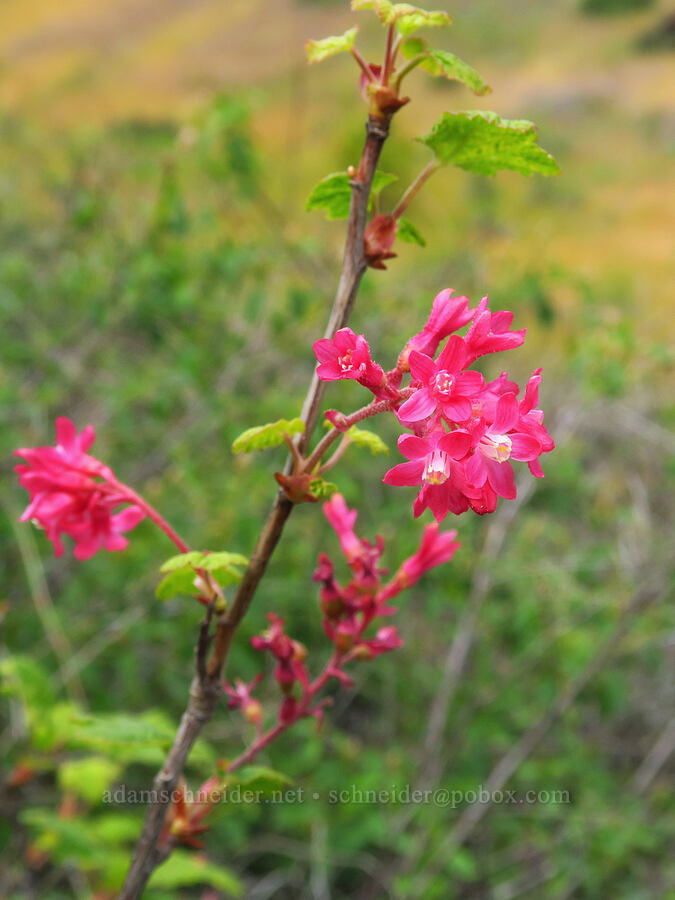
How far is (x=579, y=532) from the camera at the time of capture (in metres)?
2.85

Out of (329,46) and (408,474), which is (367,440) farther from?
(329,46)

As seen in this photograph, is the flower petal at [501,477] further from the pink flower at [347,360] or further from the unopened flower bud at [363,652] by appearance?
the unopened flower bud at [363,652]

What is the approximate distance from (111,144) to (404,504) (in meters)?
2.11

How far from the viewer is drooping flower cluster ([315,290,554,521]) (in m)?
0.50

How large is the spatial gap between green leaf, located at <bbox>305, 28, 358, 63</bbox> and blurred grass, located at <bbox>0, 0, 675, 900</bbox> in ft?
4.02

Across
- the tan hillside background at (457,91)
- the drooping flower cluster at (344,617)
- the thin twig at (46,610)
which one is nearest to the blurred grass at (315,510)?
the thin twig at (46,610)

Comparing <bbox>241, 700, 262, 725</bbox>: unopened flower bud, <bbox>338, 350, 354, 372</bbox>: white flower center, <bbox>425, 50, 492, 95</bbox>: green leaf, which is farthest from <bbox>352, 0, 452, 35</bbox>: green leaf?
<bbox>241, 700, 262, 725</bbox>: unopened flower bud

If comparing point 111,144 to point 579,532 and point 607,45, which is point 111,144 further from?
point 607,45

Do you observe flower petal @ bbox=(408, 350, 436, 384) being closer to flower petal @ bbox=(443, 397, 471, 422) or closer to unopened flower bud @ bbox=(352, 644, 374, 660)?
flower petal @ bbox=(443, 397, 471, 422)

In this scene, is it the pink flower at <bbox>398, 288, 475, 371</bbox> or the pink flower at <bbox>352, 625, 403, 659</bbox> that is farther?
the pink flower at <bbox>352, 625, 403, 659</bbox>

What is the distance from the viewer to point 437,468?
511mm

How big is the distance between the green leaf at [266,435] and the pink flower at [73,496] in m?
0.18

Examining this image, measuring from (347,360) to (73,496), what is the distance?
0.32m

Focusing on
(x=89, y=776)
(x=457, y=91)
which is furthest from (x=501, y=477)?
(x=457, y=91)
